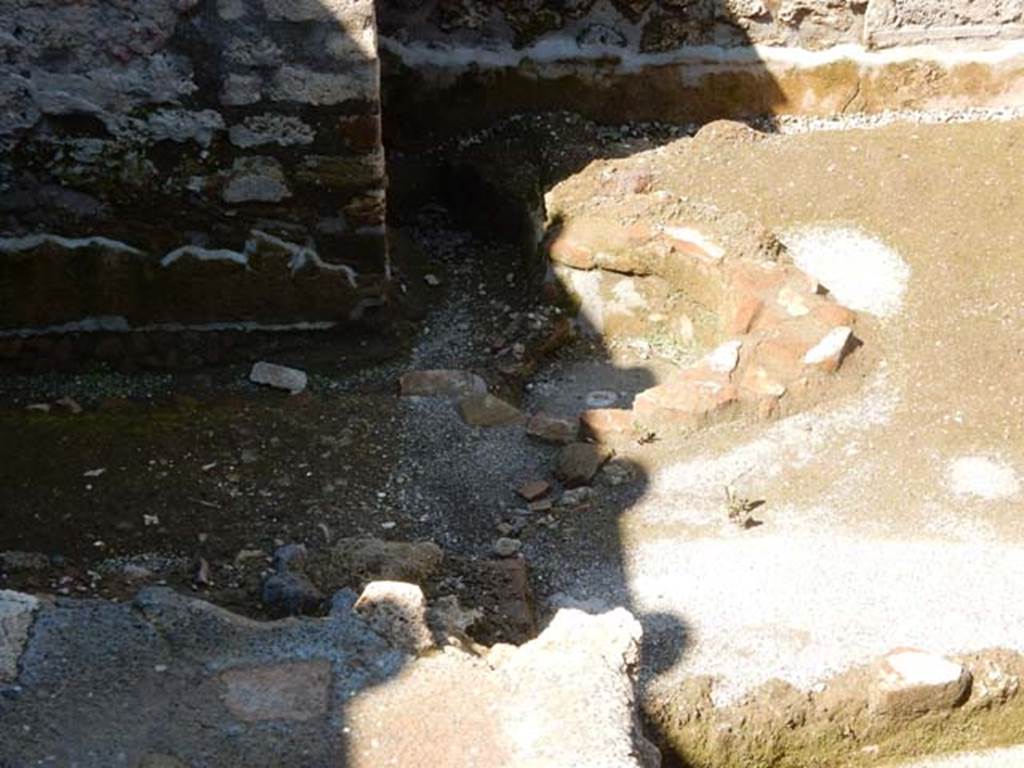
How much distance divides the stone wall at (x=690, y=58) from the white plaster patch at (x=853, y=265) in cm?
109

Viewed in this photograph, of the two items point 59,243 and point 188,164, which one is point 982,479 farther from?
point 59,243

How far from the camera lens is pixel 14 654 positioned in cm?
289

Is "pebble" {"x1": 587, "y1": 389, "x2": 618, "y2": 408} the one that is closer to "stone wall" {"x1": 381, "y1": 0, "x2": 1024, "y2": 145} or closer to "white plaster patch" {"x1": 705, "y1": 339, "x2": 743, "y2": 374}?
"white plaster patch" {"x1": 705, "y1": 339, "x2": 743, "y2": 374}

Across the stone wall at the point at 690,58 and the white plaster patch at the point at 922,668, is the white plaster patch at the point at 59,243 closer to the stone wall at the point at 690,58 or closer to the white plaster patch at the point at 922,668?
the stone wall at the point at 690,58

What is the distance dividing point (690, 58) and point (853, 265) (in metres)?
1.39

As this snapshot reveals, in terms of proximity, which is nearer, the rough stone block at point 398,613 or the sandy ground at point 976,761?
the rough stone block at point 398,613

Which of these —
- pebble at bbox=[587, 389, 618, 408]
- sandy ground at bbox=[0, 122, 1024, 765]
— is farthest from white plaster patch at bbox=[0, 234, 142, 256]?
pebble at bbox=[587, 389, 618, 408]

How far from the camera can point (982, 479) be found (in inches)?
165

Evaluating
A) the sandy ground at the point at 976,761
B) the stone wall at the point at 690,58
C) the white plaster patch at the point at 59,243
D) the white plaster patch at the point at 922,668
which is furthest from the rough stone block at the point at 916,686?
the stone wall at the point at 690,58

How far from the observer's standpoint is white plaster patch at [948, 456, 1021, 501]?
4.13 metres

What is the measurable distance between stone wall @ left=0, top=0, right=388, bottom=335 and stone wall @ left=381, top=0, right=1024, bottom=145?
1416 millimetres

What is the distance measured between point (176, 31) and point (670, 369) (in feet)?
6.27

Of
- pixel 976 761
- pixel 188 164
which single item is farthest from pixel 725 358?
pixel 188 164

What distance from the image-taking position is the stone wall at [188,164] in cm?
438
